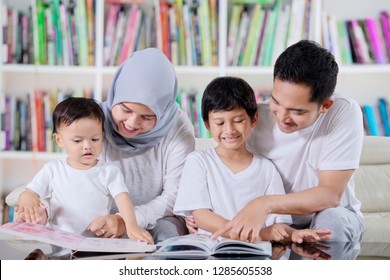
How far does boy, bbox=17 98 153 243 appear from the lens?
139 centimetres

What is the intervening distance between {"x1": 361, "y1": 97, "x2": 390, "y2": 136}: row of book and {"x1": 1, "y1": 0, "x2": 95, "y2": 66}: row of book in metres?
1.05

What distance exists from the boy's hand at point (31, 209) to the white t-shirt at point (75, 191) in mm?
41

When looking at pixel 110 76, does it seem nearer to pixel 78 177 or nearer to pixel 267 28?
pixel 267 28

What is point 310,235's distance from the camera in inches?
50.6

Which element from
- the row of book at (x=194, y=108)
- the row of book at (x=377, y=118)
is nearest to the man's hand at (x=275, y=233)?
the row of book at (x=194, y=108)

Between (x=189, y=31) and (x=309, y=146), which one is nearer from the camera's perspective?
(x=309, y=146)

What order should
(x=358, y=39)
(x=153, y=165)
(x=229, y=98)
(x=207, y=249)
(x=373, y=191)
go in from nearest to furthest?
(x=207, y=249), (x=229, y=98), (x=153, y=165), (x=373, y=191), (x=358, y=39)

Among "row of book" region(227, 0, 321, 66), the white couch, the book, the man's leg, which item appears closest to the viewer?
the book

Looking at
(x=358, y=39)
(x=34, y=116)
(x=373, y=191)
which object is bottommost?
(x=373, y=191)

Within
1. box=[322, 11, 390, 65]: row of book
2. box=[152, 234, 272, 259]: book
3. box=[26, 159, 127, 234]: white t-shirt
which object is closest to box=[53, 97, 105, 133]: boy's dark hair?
box=[26, 159, 127, 234]: white t-shirt

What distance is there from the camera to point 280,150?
4.86ft

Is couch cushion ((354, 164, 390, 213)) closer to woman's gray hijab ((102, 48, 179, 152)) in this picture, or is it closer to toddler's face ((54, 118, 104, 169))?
woman's gray hijab ((102, 48, 179, 152))

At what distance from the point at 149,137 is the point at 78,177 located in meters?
0.18

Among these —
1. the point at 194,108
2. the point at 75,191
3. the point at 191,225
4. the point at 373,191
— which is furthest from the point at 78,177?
the point at 194,108
